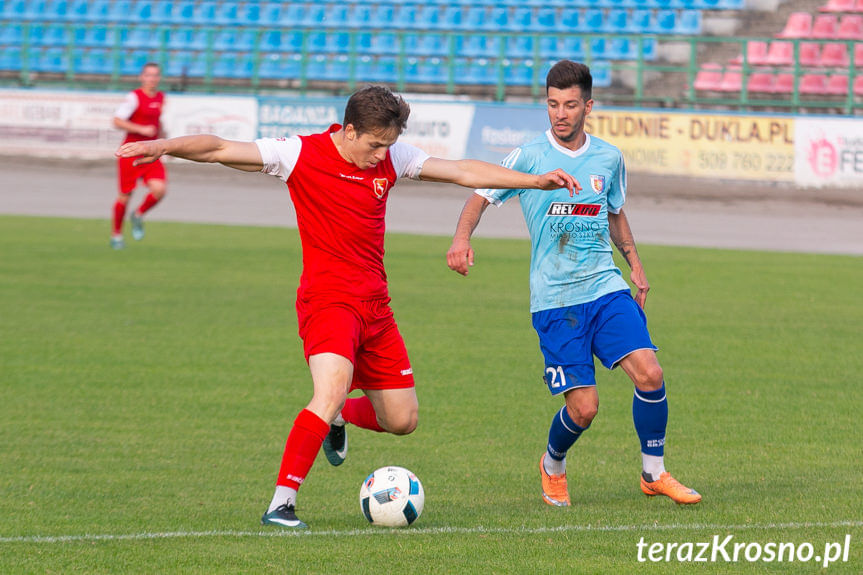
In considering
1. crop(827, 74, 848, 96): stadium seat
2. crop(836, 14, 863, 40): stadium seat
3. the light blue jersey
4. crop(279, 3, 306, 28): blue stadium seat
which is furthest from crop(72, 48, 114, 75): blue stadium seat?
the light blue jersey

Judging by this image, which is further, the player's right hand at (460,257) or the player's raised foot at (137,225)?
the player's raised foot at (137,225)

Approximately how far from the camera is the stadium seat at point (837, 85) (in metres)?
26.9

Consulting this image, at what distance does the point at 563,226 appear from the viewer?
6102 millimetres

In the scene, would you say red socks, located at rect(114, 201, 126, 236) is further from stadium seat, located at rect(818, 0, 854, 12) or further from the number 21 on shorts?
stadium seat, located at rect(818, 0, 854, 12)

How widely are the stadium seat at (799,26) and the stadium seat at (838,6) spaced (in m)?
0.48

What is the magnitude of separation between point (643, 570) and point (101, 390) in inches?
201

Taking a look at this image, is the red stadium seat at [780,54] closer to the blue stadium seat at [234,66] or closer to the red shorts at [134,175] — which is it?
the blue stadium seat at [234,66]

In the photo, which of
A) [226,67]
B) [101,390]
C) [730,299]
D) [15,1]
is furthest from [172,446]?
[15,1]

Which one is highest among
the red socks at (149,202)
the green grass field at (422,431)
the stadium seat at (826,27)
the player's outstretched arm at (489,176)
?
the stadium seat at (826,27)

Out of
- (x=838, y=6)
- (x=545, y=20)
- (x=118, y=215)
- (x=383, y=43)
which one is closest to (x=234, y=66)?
(x=383, y=43)

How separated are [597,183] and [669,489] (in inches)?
59.8

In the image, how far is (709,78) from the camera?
92.1ft

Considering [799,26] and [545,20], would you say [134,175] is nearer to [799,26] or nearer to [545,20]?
[545,20]

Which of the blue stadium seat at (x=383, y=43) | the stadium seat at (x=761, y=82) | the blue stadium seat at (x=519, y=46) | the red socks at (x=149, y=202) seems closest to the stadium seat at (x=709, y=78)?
the stadium seat at (x=761, y=82)
